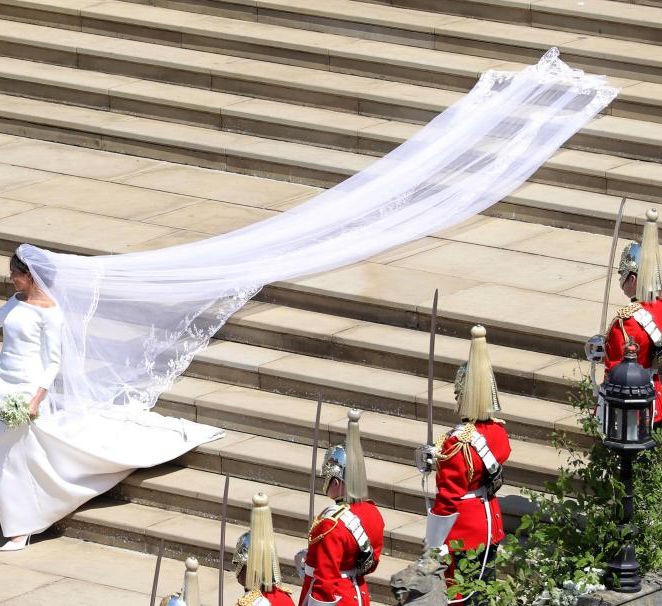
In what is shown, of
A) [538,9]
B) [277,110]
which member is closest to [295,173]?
[277,110]

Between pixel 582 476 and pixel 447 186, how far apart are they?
444 centimetres

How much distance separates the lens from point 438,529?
9.44 meters

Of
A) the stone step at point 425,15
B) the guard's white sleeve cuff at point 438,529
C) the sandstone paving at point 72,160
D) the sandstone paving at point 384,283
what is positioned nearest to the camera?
the guard's white sleeve cuff at point 438,529

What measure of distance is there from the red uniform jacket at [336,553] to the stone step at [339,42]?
6.91 meters

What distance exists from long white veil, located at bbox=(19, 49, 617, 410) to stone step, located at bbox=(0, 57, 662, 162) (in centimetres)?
30

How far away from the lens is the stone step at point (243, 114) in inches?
565

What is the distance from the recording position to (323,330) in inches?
486

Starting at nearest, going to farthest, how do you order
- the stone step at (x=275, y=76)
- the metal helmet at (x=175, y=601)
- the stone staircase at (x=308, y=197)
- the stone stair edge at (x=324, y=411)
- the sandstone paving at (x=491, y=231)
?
the metal helmet at (x=175, y=601) → the stone stair edge at (x=324, y=411) → the stone staircase at (x=308, y=197) → the sandstone paving at (x=491, y=231) → the stone step at (x=275, y=76)

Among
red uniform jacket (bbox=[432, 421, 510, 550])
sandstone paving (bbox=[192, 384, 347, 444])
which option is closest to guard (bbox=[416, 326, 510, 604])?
red uniform jacket (bbox=[432, 421, 510, 550])

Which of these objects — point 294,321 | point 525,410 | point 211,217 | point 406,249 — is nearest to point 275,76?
point 211,217

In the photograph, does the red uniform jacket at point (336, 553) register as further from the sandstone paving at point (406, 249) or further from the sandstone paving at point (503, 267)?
the sandstone paving at point (406, 249)

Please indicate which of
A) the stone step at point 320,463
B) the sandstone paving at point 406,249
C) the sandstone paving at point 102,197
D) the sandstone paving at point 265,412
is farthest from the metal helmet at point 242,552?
the sandstone paving at point 102,197

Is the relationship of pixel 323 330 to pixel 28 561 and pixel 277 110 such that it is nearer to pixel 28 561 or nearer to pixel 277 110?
pixel 28 561

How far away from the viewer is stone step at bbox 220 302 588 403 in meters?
11.5
